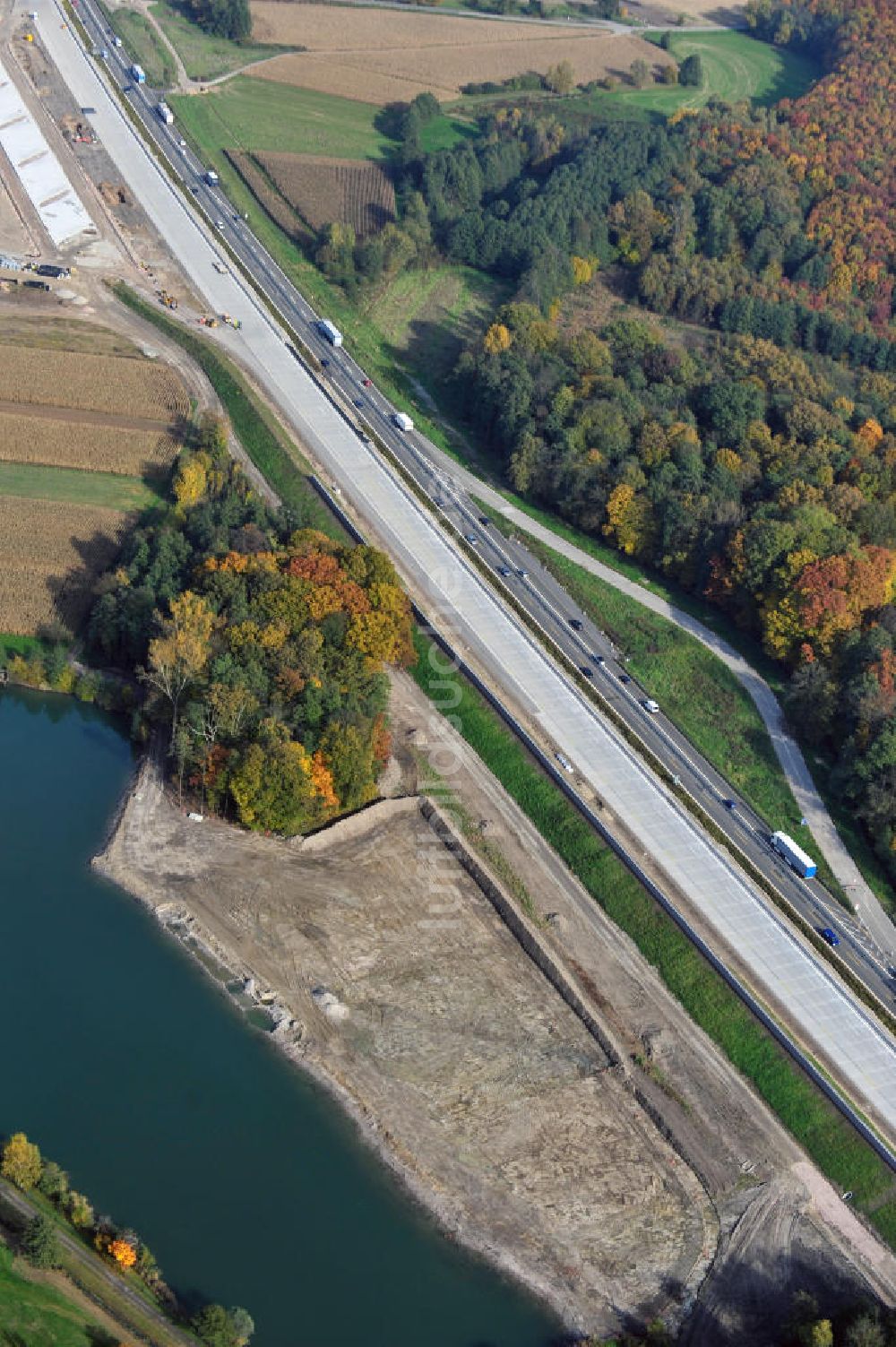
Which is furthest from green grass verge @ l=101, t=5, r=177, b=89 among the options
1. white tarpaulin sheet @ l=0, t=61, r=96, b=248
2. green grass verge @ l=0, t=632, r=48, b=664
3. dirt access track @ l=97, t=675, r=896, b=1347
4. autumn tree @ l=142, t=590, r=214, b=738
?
dirt access track @ l=97, t=675, r=896, b=1347

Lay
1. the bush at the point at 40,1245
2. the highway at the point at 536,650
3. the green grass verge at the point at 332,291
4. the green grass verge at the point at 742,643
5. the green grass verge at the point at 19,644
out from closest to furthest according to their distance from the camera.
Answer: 1. the bush at the point at 40,1245
2. the highway at the point at 536,650
3. the green grass verge at the point at 742,643
4. the green grass verge at the point at 19,644
5. the green grass verge at the point at 332,291

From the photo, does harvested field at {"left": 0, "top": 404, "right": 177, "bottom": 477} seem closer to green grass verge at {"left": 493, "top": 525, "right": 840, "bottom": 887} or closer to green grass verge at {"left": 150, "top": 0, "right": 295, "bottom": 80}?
green grass verge at {"left": 493, "top": 525, "right": 840, "bottom": 887}

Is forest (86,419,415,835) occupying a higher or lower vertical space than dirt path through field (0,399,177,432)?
lower

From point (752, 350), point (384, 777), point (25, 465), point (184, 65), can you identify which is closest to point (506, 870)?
point (384, 777)

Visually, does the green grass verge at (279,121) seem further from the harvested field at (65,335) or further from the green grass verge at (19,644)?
the green grass verge at (19,644)

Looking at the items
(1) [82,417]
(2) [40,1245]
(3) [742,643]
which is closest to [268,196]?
(1) [82,417]

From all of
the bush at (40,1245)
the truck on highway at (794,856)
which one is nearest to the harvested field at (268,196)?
Answer: the truck on highway at (794,856)
